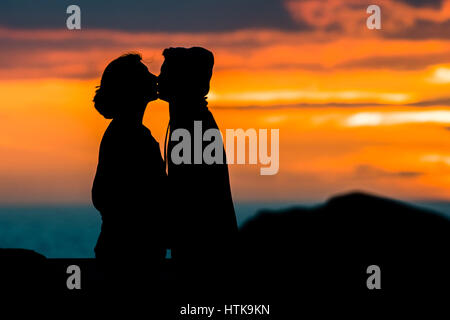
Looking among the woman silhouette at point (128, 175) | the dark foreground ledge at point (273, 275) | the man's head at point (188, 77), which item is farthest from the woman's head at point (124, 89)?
the dark foreground ledge at point (273, 275)

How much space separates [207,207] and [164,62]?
138 cm

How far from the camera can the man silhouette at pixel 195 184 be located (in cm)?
750

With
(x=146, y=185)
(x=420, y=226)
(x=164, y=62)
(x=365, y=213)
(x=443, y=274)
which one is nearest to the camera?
(x=146, y=185)

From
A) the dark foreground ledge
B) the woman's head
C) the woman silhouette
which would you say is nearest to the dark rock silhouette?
the dark foreground ledge

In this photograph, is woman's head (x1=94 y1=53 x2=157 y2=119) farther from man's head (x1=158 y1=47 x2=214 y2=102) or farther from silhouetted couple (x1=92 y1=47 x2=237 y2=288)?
man's head (x1=158 y1=47 x2=214 y2=102)

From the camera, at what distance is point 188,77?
763 cm

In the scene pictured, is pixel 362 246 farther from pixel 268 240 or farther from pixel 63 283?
pixel 63 283

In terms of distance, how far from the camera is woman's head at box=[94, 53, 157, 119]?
24.0ft


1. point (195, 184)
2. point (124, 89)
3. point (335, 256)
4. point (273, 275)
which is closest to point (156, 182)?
point (195, 184)

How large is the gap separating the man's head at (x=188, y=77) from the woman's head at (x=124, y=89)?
24 centimetres

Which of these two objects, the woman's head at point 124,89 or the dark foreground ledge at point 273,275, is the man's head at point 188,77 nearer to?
the woman's head at point 124,89

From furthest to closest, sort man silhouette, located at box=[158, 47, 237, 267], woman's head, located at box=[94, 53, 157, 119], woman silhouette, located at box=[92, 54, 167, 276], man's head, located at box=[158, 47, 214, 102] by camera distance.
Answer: man's head, located at box=[158, 47, 214, 102]
man silhouette, located at box=[158, 47, 237, 267]
woman's head, located at box=[94, 53, 157, 119]
woman silhouette, located at box=[92, 54, 167, 276]
